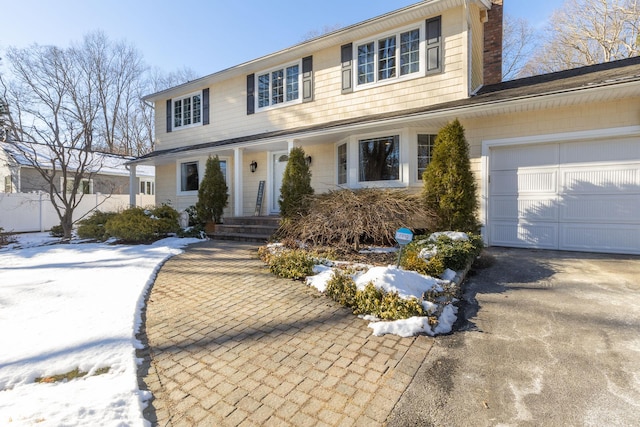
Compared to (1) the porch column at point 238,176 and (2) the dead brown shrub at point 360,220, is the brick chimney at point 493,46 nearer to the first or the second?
(2) the dead brown shrub at point 360,220

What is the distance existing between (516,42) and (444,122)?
55.7 ft

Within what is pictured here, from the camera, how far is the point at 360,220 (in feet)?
19.9

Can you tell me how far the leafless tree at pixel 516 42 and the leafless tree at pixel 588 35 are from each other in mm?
627

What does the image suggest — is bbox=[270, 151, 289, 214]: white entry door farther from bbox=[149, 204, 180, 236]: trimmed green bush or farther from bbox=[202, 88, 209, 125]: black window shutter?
bbox=[202, 88, 209, 125]: black window shutter

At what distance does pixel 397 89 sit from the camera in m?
8.12

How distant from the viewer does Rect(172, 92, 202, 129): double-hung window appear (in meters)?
12.1

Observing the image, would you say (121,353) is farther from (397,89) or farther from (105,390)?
(397,89)

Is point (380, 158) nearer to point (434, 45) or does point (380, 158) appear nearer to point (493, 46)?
point (434, 45)

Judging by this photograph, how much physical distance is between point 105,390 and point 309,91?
29.2ft

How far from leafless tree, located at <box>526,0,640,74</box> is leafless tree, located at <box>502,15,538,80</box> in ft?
2.06

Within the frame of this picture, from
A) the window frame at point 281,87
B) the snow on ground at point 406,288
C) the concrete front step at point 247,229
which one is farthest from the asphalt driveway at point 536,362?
the window frame at point 281,87

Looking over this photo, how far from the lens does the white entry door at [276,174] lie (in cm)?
1023

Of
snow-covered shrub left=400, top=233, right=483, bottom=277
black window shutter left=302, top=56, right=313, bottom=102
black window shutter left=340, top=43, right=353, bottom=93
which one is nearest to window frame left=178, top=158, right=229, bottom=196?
black window shutter left=302, top=56, right=313, bottom=102

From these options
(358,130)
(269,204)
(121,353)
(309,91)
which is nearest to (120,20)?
(309,91)
